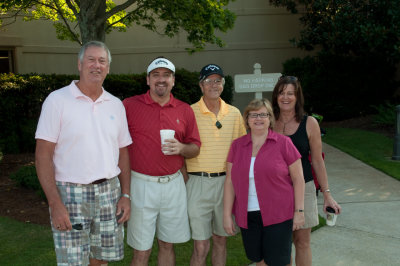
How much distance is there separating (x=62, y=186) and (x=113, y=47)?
12.7 metres

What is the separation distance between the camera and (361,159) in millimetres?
8586

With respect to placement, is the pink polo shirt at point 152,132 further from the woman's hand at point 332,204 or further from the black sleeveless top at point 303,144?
the woman's hand at point 332,204

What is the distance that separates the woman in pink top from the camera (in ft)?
10.0

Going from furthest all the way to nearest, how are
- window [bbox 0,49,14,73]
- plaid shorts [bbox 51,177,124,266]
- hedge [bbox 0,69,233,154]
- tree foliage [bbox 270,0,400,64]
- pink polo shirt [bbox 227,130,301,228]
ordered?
window [bbox 0,49,14,73] → tree foliage [bbox 270,0,400,64] → hedge [bbox 0,69,233,154] → pink polo shirt [bbox 227,130,301,228] → plaid shorts [bbox 51,177,124,266]

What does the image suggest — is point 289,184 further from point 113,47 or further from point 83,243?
point 113,47

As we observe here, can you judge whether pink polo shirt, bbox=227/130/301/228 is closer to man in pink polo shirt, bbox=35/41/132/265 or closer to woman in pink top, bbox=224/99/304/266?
woman in pink top, bbox=224/99/304/266

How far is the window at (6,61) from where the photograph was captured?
13.0m

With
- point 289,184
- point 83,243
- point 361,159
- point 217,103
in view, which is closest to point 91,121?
point 83,243

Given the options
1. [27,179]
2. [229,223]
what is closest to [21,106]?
[27,179]

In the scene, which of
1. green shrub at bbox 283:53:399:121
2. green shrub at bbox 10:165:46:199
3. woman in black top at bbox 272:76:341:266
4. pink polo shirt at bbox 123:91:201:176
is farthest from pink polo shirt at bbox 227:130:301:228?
green shrub at bbox 283:53:399:121

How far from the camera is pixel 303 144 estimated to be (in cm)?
333

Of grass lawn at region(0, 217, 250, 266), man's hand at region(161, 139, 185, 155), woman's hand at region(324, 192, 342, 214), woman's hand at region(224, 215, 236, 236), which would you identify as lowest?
grass lawn at region(0, 217, 250, 266)

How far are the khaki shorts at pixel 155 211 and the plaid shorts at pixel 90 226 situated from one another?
0.89 ft

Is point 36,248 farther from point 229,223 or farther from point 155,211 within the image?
point 229,223
